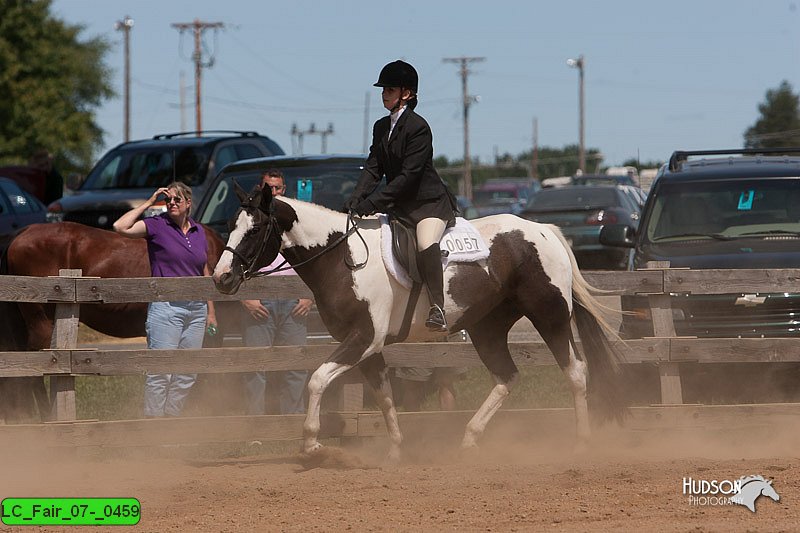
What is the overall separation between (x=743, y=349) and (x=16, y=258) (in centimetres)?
659

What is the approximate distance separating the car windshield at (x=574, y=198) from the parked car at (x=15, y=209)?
1080cm

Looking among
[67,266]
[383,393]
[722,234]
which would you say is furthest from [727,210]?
[67,266]

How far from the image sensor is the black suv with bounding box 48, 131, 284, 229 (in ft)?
57.9

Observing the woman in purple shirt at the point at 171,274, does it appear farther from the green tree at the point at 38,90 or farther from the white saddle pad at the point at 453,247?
the green tree at the point at 38,90

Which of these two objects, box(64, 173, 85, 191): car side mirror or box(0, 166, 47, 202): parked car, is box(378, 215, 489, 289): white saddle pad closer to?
box(64, 173, 85, 191): car side mirror

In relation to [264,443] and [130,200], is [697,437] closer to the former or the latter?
[264,443]

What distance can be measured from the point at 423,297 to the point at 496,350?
947 mm

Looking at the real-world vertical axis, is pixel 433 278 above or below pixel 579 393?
above

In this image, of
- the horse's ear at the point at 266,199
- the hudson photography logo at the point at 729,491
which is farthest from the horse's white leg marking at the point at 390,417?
the hudson photography logo at the point at 729,491

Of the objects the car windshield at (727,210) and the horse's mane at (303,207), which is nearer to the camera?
the horse's mane at (303,207)

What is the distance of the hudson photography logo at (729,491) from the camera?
7.48 metres

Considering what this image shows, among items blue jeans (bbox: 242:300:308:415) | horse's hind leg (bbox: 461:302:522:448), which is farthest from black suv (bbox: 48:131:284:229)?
horse's hind leg (bbox: 461:302:522:448)

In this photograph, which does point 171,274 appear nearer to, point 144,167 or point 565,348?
point 565,348

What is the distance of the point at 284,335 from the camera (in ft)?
35.4
